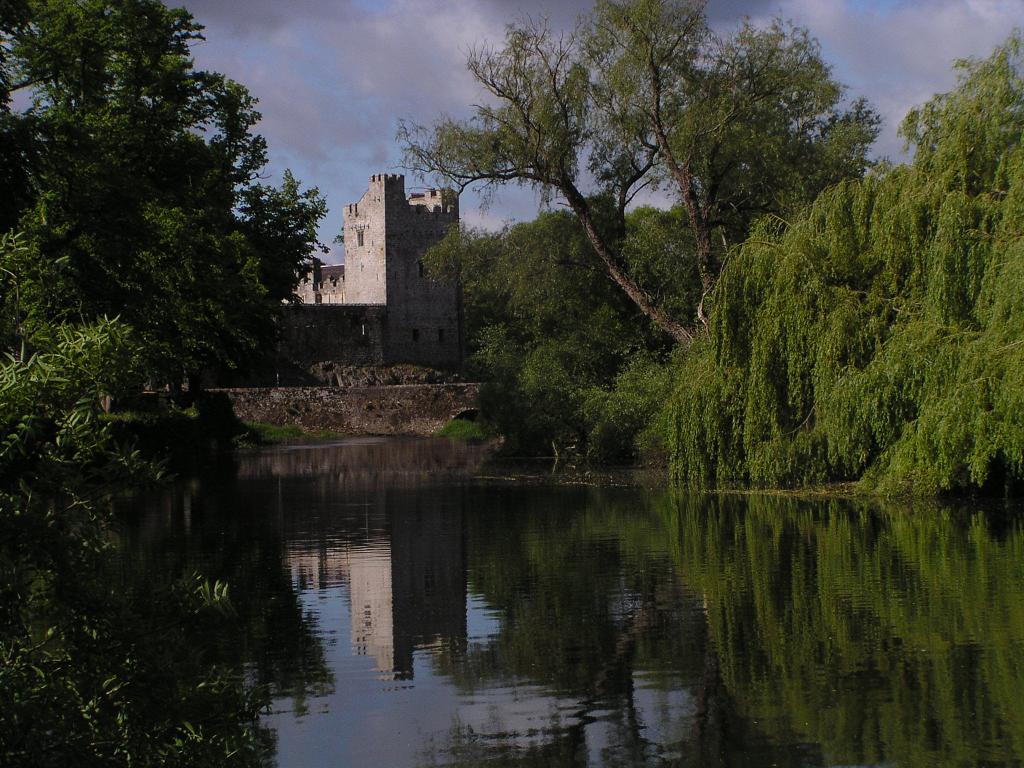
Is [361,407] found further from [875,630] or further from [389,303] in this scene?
[875,630]

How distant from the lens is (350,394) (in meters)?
46.6

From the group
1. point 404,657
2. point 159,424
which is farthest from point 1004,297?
point 159,424

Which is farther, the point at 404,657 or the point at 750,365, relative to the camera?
the point at 750,365

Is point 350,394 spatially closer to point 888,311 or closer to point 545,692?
point 888,311

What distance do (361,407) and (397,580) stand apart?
34.8 metres

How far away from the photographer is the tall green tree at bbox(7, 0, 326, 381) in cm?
1788

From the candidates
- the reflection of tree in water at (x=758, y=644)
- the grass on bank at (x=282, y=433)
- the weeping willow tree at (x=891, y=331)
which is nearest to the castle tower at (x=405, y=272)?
the grass on bank at (x=282, y=433)

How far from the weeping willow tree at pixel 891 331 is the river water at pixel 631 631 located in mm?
815

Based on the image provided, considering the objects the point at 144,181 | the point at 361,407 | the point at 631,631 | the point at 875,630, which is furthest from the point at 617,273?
the point at 361,407

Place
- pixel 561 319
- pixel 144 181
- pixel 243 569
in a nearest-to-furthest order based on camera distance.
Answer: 1. pixel 243 569
2. pixel 144 181
3. pixel 561 319

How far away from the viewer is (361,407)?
4622cm

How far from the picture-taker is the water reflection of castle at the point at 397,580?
29.4ft

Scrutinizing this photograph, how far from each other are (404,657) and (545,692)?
1.40 meters

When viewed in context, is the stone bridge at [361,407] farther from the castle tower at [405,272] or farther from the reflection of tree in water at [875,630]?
the reflection of tree in water at [875,630]
